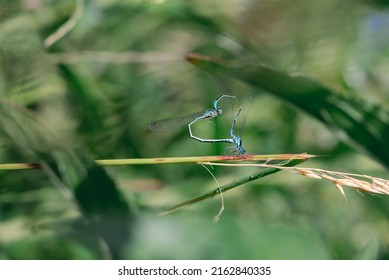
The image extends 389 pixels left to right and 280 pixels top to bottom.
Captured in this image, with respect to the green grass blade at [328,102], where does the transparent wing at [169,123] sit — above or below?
below

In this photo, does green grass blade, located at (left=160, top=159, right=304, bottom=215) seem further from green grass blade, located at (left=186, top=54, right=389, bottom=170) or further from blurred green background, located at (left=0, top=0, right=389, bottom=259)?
green grass blade, located at (left=186, top=54, right=389, bottom=170)

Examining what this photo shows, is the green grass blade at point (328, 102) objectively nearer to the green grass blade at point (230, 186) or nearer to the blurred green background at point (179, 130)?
the blurred green background at point (179, 130)

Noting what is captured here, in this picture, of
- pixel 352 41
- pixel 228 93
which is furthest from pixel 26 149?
pixel 352 41

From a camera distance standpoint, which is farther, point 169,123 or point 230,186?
point 169,123

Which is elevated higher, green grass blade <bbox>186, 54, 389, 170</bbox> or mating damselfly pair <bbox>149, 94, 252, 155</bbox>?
green grass blade <bbox>186, 54, 389, 170</bbox>

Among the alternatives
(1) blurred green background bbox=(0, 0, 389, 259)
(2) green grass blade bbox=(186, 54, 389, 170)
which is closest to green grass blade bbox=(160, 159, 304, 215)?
(1) blurred green background bbox=(0, 0, 389, 259)

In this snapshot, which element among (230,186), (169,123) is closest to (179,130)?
(169,123)

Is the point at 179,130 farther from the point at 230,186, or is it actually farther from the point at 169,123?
the point at 230,186

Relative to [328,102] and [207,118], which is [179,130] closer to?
[207,118]

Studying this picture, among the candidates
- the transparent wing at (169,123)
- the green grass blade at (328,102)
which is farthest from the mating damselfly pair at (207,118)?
the green grass blade at (328,102)
